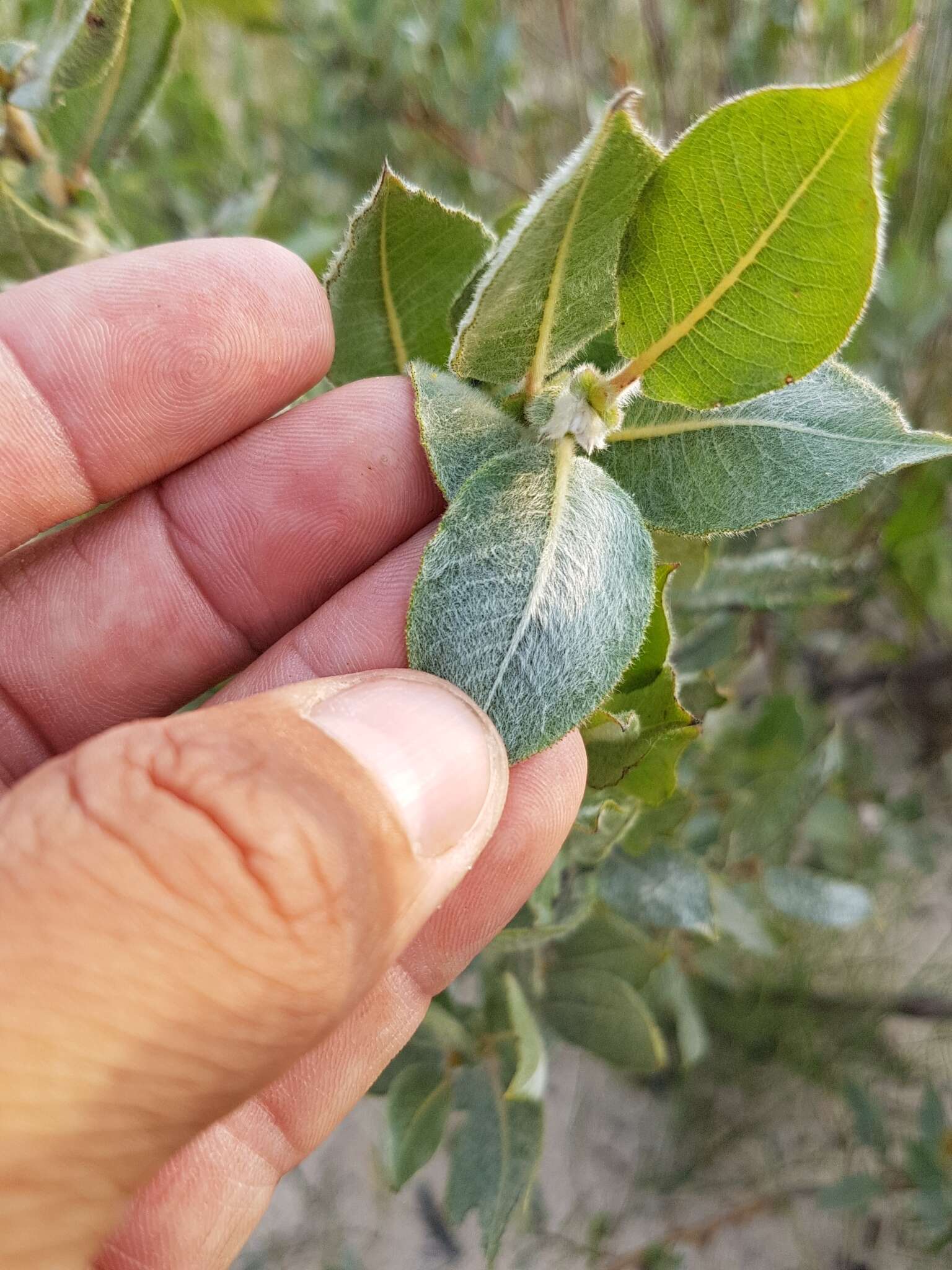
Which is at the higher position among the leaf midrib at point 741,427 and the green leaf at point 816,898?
the leaf midrib at point 741,427

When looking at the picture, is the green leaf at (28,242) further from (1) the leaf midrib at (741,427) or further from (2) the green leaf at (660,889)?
(2) the green leaf at (660,889)

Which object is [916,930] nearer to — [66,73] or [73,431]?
[73,431]

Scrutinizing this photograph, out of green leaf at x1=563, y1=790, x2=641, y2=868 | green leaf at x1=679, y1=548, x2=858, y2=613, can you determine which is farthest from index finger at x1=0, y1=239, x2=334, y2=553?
green leaf at x1=679, y1=548, x2=858, y2=613

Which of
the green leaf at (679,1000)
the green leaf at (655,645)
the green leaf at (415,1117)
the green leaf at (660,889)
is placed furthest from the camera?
the green leaf at (679,1000)

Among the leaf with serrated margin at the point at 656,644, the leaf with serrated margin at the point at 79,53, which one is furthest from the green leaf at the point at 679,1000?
the leaf with serrated margin at the point at 79,53

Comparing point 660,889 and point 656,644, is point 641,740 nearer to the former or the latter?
point 656,644

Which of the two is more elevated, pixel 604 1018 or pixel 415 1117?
pixel 604 1018

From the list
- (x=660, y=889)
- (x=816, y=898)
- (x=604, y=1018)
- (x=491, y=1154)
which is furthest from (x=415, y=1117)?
(x=816, y=898)
